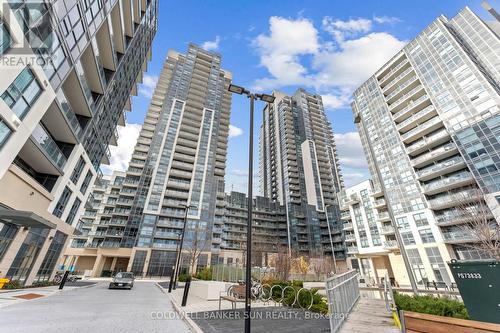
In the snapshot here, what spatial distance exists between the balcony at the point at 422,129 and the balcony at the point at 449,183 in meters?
9.86

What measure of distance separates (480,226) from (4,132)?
40.7 m

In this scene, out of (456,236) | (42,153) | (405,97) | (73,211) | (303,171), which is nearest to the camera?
(42,153)

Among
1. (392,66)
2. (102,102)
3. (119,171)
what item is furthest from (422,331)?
(119,171)

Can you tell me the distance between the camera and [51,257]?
2266 centimetres

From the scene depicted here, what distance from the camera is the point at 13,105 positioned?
11953 mm

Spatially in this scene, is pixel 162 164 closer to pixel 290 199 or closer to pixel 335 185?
pixel 290 199

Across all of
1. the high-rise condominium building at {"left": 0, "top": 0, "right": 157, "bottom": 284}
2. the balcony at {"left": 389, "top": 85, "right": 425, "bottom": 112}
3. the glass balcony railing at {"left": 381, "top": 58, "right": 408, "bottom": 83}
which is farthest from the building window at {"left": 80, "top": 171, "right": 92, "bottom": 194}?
the glass balcony railing at {"left": 381, "top": 58, "right": 408, "bottom": 83}

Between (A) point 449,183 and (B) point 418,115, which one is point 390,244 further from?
(B) point 418,115

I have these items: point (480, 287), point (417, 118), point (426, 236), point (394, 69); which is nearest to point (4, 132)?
point (480, 287)

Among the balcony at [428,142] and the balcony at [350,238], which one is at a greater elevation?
the balcony at [428,142]

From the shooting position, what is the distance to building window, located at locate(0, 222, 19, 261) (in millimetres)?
14913

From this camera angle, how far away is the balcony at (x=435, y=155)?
37.2 metres

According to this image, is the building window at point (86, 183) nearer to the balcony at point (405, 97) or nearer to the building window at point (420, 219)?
the building window at point (420, 219)

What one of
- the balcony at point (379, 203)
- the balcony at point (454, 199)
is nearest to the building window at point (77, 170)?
the balcony at point (454, 199)
